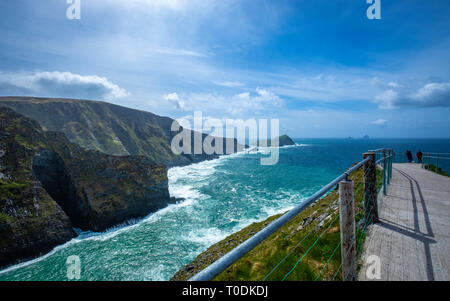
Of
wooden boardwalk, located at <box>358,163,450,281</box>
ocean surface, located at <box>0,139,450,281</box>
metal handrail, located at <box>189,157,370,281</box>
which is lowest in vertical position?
ocean surface, located at <box>0,139,450,281</box>

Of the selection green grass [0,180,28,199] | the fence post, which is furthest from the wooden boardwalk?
green grass [0,180,28,199]

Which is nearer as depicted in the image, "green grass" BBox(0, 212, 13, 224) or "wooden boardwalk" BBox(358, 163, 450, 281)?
"wooden boardwalk" BBox(358, 163, 450, 281)

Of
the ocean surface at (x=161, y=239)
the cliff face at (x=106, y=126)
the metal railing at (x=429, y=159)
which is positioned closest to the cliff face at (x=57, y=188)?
the ocean surface at (x=161, y=239)

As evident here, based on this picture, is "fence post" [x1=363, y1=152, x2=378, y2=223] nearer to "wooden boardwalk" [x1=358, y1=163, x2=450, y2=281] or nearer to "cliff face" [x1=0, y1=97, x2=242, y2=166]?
"wooden boardwalk" [x1=358, y1=163, x2=450, y2=281]

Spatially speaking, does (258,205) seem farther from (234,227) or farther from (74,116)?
(74,116)

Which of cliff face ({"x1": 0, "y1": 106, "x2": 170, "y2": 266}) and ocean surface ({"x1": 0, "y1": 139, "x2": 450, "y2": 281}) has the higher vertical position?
cliff face ({"x1": 0, "y1": 106, "x2": 170, "y2": 266})

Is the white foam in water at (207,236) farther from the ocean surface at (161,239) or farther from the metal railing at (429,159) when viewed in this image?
the metal railing at (429,159)

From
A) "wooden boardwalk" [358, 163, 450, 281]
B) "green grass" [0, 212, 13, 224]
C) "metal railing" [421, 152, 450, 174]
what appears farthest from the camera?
"green grass" [0, 212, 13, 224]

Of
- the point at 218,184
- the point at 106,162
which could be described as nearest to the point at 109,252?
the point at 106,162
